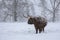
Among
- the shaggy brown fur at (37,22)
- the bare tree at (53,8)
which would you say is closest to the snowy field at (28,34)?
the shaggy brown fur at (37,22)

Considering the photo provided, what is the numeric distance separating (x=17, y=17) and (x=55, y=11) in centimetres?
755

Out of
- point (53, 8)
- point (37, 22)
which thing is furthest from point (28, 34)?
point (53, 8)

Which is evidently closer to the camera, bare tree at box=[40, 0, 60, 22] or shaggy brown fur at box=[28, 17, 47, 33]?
shaggy brown fur at box=[28, 17, 47, 33]

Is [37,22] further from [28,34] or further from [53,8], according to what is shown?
[53,8]

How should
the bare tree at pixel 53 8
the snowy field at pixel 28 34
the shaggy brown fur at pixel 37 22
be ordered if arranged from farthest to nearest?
1. the bare tree at pixel 53 8
2. the shaggy brown fur at pixel 37 22
3. the snowy field at pixel 28 34

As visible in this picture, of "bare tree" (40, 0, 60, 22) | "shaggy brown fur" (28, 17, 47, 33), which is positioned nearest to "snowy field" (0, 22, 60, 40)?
"shaggy brown fur" (28, 17, 47, 33)

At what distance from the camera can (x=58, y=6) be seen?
39344 mm

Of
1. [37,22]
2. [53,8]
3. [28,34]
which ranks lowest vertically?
[53,8]

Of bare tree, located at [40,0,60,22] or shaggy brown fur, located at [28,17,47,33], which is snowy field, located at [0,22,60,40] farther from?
bare tree, located at [40,0,60,22]

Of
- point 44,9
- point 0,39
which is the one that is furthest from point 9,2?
point 0,39

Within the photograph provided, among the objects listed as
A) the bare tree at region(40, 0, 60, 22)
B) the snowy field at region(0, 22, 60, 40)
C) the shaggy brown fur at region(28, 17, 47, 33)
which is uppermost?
the shaggy brown fur at region(28, 17, 47, 33)

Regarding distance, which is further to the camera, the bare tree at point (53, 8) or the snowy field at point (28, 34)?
the bare tree at point (53, 8)

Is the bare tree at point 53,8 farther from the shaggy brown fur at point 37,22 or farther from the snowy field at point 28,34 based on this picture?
the shaggy brown fur at point 37,22

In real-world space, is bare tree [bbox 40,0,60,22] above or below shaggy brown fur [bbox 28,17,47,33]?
below
